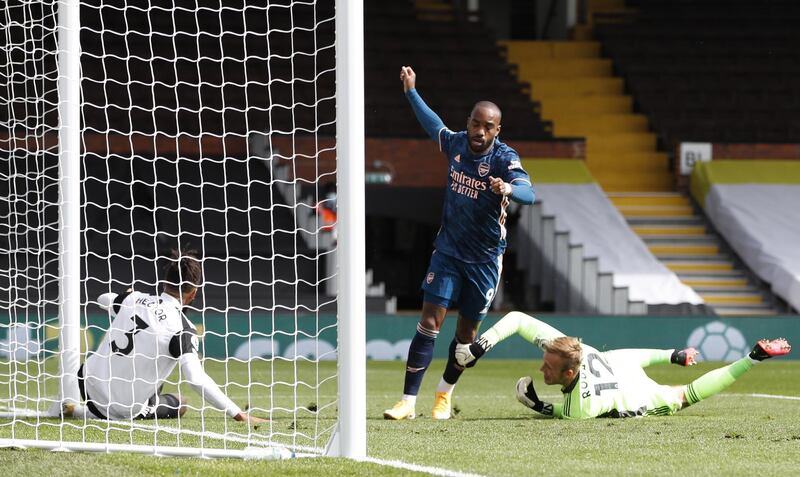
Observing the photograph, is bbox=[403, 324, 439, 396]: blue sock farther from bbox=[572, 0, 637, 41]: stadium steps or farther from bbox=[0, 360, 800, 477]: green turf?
bbox=[572, 0, 637, 41]: stadium steps

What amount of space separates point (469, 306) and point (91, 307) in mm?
9027

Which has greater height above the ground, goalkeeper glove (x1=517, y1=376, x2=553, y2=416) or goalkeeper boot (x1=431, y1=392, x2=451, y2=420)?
goalkeeper glove (x1=517, y1=376, x2=553, y2=416)

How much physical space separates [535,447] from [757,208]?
14.9 m

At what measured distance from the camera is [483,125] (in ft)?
22.3

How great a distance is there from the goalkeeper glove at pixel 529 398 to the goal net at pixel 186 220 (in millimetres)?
1019

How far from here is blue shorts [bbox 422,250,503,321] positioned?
7035mm

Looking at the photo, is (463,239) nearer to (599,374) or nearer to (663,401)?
(599,374)

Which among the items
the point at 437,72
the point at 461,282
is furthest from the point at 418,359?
the point at 437,72

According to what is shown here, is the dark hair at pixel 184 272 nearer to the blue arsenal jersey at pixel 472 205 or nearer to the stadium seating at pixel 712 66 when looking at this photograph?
the blue arsenal jersey at pixel 472 205

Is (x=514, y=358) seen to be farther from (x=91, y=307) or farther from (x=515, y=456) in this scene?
(x=515, y=456)

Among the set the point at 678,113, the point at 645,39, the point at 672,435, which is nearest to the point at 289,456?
the point at 672,435

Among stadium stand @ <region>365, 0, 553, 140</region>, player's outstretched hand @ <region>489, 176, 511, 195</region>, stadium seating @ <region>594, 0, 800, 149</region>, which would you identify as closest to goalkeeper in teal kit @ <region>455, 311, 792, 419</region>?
player's outstretched hand @ <region>489, 176, 511, 195</region>

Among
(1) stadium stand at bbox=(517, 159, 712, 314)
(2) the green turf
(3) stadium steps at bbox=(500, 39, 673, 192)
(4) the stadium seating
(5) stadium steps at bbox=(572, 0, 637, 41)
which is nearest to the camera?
(2) the green turf

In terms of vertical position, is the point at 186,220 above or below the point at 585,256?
above
